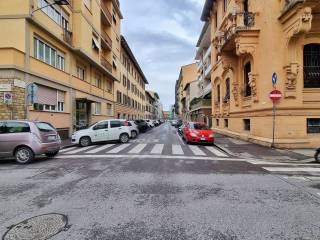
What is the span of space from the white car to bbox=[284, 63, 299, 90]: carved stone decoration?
1025 centimetres

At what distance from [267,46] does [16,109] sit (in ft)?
47.3

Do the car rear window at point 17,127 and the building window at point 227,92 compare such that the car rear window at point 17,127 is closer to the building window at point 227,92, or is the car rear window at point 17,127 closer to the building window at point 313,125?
the building window at point 313,125

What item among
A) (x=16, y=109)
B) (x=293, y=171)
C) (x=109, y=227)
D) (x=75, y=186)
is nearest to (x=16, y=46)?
(x=16, y=109)

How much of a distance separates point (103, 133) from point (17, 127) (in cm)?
704

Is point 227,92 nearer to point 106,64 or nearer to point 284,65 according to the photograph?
point 284,65

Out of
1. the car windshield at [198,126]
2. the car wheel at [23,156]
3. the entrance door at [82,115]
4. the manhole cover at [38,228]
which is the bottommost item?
the manhole cover at [38,228]

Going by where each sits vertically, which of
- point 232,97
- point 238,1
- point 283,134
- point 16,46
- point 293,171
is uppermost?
point 238,1

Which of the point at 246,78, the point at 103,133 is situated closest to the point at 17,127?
the point at 103,133

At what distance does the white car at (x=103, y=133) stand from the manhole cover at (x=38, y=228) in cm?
1200

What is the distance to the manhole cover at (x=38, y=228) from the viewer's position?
3424 millimetres

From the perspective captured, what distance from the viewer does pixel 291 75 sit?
13.4 meters

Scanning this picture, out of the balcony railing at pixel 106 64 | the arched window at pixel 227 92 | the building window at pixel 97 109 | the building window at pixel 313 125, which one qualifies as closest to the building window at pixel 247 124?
the building window at pixel 313 125

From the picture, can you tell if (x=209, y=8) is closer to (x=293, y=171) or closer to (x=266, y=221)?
(x=293, y=171)

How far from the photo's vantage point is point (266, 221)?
3.97 meters
